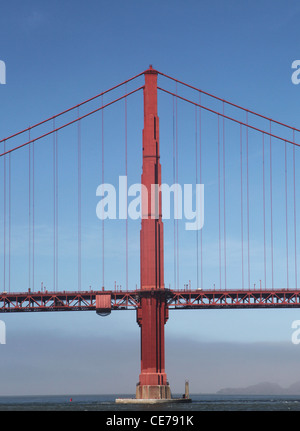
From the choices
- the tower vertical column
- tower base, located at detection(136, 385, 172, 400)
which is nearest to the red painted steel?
the tower vertical column

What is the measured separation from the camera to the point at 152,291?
110 m

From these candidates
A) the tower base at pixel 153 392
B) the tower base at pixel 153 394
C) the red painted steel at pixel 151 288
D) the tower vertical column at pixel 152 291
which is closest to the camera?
the tower base at pixel 153 394

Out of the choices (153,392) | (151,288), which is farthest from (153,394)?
(151,288)

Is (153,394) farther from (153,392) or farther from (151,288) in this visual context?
(151,288)

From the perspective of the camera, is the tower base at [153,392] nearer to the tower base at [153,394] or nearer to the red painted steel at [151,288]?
the tower base at [153,394]

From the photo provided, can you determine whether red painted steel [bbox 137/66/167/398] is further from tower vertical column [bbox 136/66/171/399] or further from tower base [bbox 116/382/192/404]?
tower base [bbox 116/382/192/404]

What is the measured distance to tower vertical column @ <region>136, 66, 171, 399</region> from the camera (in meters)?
109

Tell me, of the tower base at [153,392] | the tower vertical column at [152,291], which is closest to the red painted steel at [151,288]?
the tower vertical column at [152,291]

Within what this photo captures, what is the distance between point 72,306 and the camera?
404 feet

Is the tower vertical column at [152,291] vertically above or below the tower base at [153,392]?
above

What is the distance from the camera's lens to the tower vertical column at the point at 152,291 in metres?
109

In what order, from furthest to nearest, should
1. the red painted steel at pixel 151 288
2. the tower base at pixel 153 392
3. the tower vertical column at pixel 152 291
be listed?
the red painted steel at pixel 151 288, the tower vertical column at pixel 152 291, the tower base at pixel 153 392
